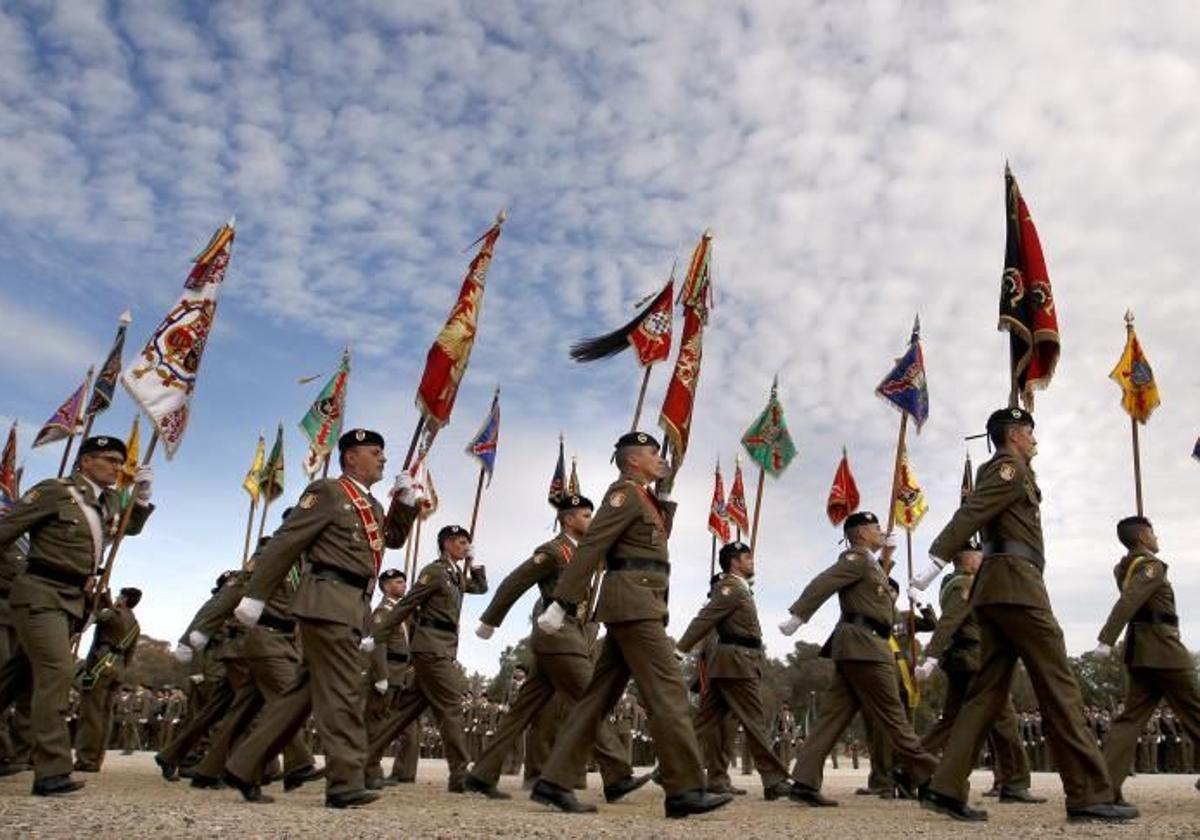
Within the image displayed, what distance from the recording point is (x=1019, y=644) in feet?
20.0

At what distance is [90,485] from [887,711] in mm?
5863

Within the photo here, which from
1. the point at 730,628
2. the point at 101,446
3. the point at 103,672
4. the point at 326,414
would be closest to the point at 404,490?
the point at 101,446

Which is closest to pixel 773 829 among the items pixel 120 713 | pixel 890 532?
pixel 890 532

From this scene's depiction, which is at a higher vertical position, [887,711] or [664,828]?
[887,711]

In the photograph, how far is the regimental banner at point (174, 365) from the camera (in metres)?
9.08

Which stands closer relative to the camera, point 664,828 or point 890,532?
point 664,828

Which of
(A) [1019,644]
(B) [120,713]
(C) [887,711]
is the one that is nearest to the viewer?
(A) [1019,644]

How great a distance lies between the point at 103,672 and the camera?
11500 millimetres

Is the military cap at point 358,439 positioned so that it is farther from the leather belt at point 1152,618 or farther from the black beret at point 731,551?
the leather belt at point 1152,618

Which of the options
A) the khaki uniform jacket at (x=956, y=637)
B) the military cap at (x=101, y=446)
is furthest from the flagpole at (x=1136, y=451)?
the military cap at (x=101, y=446)

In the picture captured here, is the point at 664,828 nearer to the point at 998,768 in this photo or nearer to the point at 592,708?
the point at 592,708

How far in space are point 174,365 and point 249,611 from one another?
13.3ft

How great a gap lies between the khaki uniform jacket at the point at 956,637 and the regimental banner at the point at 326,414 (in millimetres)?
9636

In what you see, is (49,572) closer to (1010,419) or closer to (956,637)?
(1010,419)
